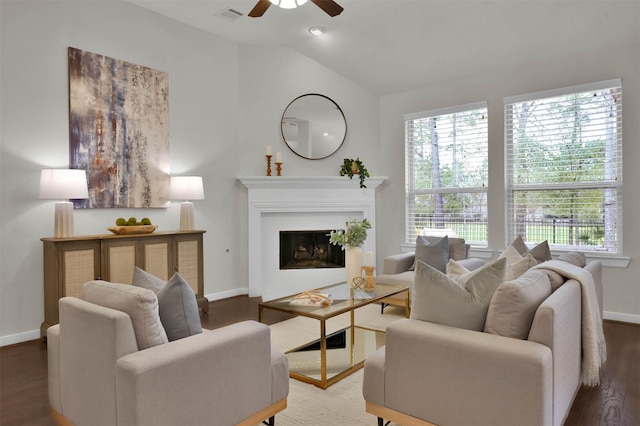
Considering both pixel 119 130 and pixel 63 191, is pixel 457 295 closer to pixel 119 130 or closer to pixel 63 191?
pixel 63 191

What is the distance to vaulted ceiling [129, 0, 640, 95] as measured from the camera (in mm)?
3963

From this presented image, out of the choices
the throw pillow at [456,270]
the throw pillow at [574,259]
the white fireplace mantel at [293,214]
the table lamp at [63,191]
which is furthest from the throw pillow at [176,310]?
the white fireplace mantel at [293,214]

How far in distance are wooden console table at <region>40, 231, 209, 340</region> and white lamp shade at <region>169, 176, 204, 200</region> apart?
410 mm

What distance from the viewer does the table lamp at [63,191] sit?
3.57 meters

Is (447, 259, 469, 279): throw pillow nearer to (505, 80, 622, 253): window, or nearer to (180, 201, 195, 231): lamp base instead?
(505, 80, 622, 253): window

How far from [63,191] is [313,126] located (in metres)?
3.22

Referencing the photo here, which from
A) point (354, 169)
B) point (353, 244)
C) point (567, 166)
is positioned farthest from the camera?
point (354, 169)

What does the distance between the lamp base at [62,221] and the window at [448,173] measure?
13.1ft

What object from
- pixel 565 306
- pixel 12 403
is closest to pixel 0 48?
pixel 12 403

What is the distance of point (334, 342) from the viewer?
3.44 m

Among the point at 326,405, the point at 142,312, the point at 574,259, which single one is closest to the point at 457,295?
the point at 326,405

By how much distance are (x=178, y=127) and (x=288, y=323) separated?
263 centimetres

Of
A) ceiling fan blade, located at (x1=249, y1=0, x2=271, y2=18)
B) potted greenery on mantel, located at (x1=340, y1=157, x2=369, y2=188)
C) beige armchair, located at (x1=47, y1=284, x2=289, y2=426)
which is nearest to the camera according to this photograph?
beige armchair, located at (x1=47, y1=284, x2=289, y2=426)

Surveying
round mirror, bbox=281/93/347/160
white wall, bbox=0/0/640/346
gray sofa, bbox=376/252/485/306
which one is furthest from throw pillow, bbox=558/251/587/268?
round mirror, bbox=281/93/347/160
